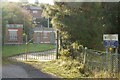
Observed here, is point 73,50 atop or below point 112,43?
below

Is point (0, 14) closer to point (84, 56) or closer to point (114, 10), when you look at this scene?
point (84, 56)

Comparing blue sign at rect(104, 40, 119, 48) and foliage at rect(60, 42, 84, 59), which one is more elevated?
blue sign at rect(104, 40, 119, 48)

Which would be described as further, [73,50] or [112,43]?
[73,50]

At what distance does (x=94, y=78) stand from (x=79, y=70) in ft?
4.01

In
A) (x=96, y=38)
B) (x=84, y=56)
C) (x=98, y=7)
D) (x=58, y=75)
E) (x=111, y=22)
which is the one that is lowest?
(x=58, y=75)

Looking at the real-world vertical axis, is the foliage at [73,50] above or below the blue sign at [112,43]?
below

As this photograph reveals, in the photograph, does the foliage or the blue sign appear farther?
the foliage

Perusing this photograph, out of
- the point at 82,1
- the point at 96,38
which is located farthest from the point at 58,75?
the point at 82,1

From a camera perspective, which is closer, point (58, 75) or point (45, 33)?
point (58, 75)

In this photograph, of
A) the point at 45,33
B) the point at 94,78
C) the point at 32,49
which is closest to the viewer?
the point at 94,78

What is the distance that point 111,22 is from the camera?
8469 millimetres

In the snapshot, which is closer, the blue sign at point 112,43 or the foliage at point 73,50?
the blue sign at point 112,43

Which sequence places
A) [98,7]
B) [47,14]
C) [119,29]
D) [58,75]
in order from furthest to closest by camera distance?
[47,14] → [119,29] → [98,7] → [58,75]

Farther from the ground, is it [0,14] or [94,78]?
[0,14]
